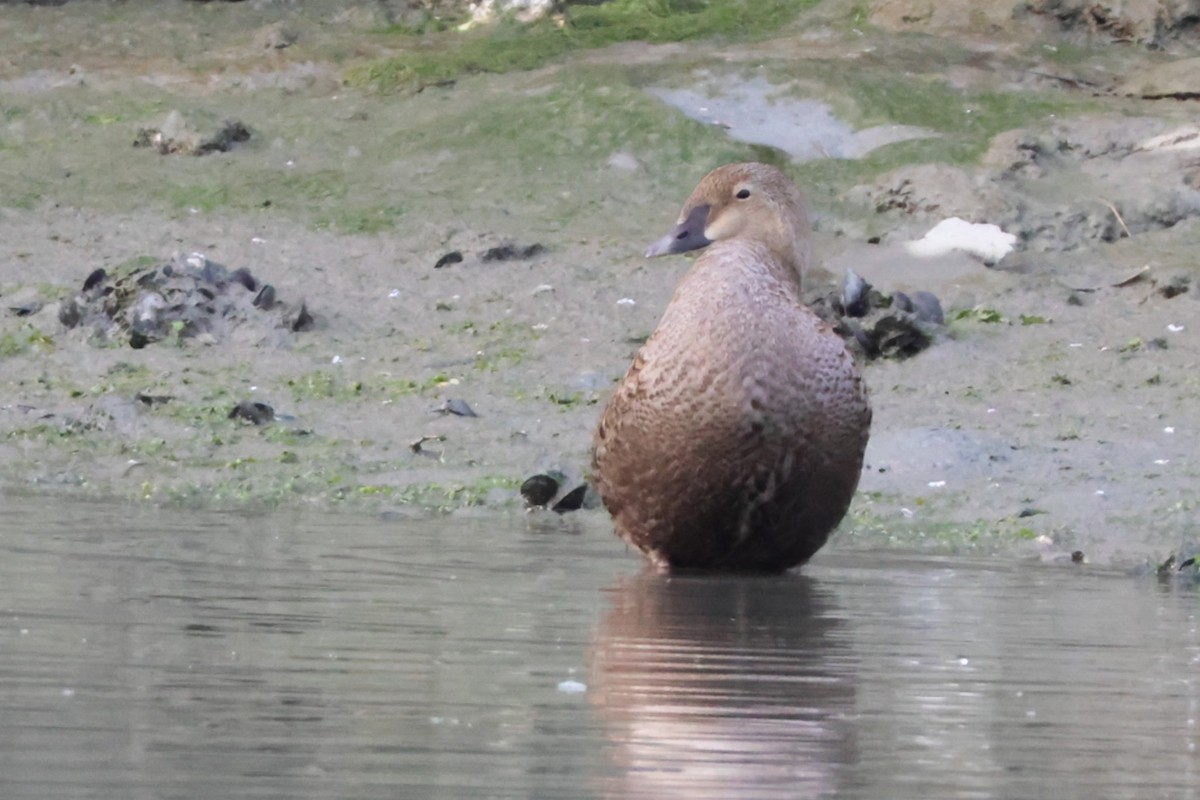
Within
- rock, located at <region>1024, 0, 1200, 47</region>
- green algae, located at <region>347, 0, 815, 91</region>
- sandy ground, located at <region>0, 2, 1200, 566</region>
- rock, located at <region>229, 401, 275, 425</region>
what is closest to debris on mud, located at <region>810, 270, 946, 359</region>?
sandy ground, located at <region>0, 2, 1200, 566</region>

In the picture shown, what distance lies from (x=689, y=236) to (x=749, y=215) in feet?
0.90

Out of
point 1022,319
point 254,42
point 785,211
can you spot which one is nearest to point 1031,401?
point 1022,319

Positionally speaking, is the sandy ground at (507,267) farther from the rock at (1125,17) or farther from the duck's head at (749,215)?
the duck's head at (749,215)

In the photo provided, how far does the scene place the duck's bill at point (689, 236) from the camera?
7270mm

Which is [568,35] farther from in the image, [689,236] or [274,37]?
[689,236]

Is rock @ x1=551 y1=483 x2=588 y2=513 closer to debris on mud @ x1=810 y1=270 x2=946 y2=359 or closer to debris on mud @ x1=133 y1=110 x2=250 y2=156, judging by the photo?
debris on mud @ x1=810 y1=270 x2=946 y2=359

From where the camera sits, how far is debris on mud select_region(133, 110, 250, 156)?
568 inches

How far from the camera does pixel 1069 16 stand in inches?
637

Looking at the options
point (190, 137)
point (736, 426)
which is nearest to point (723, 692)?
point (736, 426)

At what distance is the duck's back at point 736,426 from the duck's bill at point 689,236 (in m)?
0.61

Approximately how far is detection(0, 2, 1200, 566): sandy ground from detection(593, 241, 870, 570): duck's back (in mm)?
1320

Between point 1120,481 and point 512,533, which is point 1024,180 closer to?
point 1120,481

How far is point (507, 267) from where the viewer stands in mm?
12469

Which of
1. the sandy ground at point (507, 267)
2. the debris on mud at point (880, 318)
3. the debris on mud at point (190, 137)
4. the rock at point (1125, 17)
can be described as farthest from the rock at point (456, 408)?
the rock at point (1125, 17)
